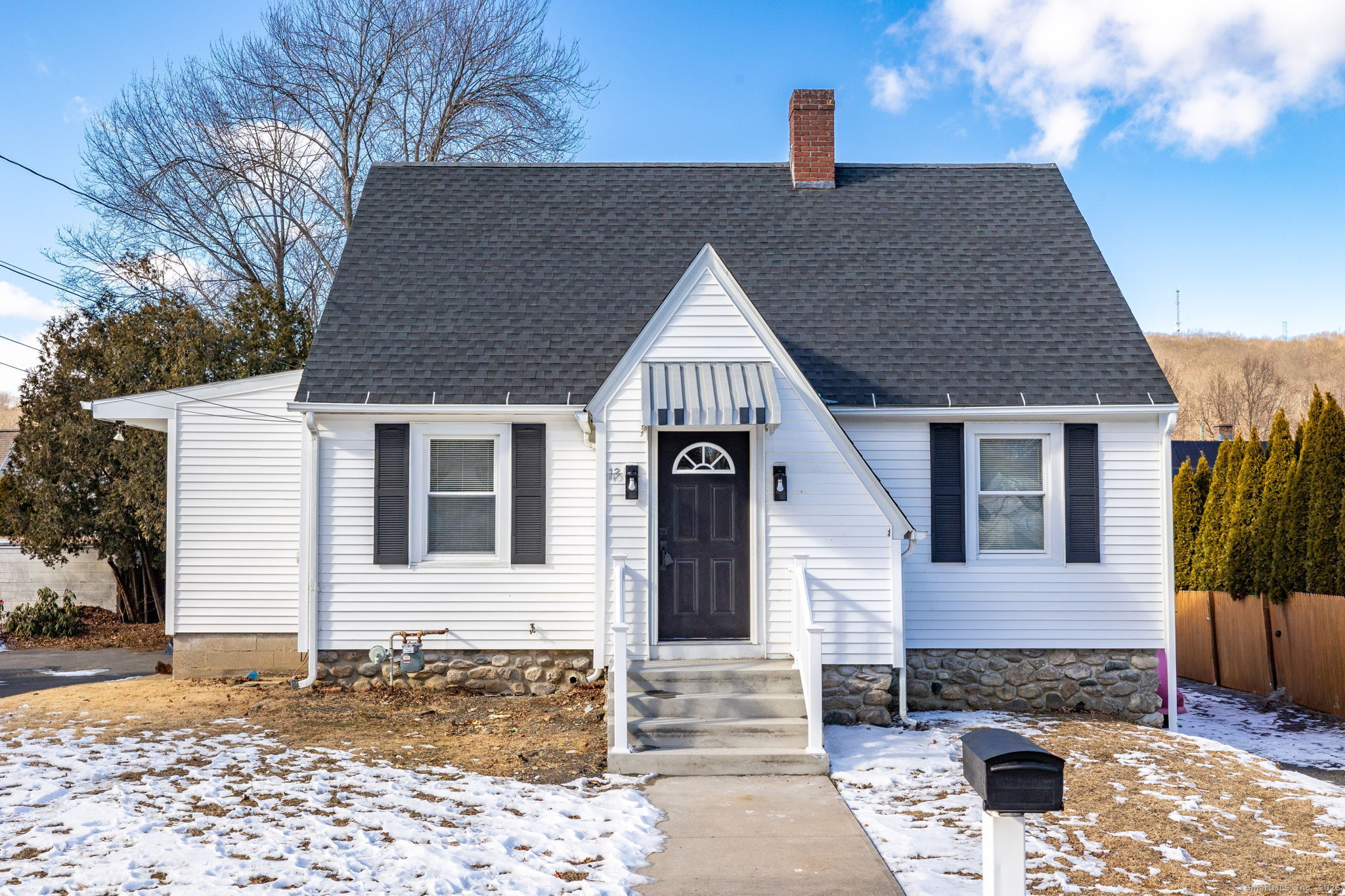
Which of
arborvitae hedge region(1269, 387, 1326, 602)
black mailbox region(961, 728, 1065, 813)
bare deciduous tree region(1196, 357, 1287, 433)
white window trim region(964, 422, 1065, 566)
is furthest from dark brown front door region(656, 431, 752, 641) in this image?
bare deciduous tree region(1196, 357, 1287, 433)

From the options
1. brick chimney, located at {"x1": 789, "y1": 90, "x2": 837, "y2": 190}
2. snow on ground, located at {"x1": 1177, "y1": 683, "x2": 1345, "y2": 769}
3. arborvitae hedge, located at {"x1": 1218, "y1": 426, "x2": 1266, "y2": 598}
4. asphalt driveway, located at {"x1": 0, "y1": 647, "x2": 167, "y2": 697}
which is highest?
brick chimney, located at {"x1": 789, "y1": 90, "x2": 837, "y2": 190}

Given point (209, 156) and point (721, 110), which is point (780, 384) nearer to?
Result: point (721, 110)

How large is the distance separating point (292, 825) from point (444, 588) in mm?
4409

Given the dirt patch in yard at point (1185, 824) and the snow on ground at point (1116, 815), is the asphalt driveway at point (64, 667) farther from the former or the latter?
the dirt patch in yard at point (1185, 824)

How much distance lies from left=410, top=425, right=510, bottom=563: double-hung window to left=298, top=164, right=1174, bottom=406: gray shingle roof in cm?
52

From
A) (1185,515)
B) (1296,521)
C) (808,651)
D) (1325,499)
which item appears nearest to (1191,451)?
(1185,515)

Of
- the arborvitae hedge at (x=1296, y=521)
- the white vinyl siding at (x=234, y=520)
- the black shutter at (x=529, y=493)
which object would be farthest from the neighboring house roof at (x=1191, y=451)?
the white vinyl siding at (x=234, y=520)

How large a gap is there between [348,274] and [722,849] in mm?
8227

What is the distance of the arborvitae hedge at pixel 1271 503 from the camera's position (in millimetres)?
14000

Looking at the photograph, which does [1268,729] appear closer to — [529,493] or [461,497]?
[529,493]

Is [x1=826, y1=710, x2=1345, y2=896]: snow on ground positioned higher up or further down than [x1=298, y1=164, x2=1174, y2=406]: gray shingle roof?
further down

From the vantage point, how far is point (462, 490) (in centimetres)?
1055

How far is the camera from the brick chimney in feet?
42.1

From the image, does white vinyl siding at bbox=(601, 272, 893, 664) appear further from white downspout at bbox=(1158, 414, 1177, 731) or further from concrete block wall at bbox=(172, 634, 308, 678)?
concrete block wall at bbox=(172, 634, 308, 678)
